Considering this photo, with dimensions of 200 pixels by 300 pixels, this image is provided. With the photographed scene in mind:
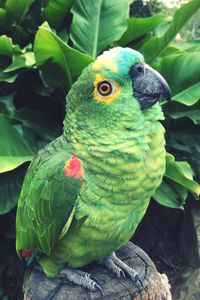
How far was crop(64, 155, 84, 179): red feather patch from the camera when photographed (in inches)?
66.6

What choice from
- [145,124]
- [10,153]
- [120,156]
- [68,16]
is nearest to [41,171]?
[120,156]

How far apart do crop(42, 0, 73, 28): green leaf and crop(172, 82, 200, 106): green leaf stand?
42.8 inches

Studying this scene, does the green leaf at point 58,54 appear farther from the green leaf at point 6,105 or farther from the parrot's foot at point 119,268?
the parrot's foot at point 119,268

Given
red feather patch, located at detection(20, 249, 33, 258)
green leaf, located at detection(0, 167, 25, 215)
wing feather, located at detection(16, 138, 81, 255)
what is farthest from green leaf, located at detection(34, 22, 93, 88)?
red feather patch, located at detection(20, 249, 33, 258)

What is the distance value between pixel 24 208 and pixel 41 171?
0.75 ft

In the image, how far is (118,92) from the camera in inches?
64.3

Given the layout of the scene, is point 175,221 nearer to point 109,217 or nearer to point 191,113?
point 191,113

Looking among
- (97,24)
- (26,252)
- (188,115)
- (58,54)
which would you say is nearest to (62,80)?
(58,54)

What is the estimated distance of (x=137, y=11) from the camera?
17.9 feet

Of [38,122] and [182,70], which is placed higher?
[182,70]

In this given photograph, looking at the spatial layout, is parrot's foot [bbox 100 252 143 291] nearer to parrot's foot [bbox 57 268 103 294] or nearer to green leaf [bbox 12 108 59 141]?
parrot's foot [bbox 57 268 103 294]

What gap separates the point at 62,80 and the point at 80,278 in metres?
1.56

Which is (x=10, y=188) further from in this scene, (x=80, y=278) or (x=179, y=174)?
(x=80, y=278)

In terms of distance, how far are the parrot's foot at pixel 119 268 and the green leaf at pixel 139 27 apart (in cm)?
206
